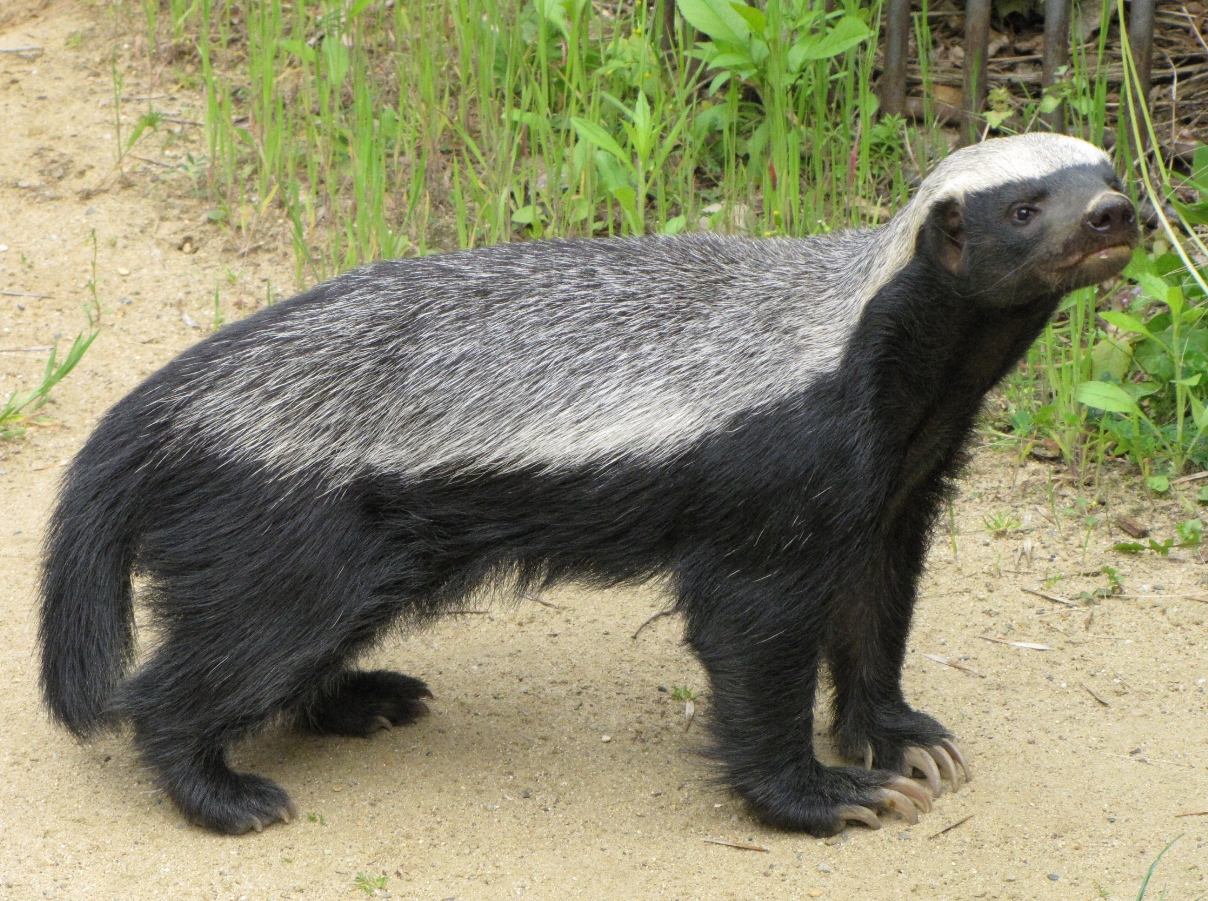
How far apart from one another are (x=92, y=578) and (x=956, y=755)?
8.16ft

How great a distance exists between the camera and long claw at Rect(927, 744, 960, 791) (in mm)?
3781

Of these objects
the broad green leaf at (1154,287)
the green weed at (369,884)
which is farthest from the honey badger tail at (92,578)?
the broad green leaf at (1154,287)

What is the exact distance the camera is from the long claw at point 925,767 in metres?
3.75

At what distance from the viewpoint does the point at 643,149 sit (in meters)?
5.22

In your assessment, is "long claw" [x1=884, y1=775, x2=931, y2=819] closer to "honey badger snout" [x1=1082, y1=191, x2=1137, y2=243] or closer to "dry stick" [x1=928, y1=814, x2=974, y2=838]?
"dry stick" [x1=928, y1=814, x2=974, y2=838]

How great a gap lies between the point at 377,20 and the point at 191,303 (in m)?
1.89

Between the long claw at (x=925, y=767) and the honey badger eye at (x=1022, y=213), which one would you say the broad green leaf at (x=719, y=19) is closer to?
the honey badger eye at (x=1022, y=213)

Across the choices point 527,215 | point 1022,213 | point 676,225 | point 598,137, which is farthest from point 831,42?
point 1022,213

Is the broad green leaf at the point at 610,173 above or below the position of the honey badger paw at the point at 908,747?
above

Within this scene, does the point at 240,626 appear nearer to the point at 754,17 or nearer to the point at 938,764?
the point at 938,764

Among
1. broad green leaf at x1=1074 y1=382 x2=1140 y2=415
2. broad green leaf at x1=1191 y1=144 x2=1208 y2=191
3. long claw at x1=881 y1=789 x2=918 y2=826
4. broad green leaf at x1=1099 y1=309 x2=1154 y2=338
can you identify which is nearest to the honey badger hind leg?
long claw at x1=881 y1=789 x2=918 y2=826

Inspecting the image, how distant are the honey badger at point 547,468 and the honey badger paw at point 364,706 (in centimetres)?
35

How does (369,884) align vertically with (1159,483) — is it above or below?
below

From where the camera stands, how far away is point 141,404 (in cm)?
364
